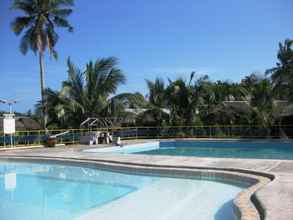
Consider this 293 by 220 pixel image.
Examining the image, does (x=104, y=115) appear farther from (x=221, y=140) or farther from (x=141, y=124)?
(x=221, y=140)

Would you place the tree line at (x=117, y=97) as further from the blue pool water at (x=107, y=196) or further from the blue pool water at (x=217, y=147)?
the blue pool water at (x=107, y=196)

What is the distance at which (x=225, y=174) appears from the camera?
31.9 ft

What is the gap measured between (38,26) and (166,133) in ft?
38.6

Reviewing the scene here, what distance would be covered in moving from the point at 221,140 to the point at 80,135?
9.16m

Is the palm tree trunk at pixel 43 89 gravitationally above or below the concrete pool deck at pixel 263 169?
above

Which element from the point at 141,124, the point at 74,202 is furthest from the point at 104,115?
the point at 74,202

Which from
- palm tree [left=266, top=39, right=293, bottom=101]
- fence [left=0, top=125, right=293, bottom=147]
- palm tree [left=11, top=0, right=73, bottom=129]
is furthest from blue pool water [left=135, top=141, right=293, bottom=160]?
palm tree [left=11, top=0, right=73, bottom=129]

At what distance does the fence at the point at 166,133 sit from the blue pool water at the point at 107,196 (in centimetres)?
949

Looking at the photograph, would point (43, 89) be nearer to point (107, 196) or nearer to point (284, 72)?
point (107, 196)

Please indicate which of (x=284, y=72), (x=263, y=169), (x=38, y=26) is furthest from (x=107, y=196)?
(x=284, y=72)

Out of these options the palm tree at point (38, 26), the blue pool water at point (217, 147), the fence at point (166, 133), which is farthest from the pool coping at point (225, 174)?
the palm tree at point (38, 26)

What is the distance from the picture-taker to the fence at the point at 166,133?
2158cm

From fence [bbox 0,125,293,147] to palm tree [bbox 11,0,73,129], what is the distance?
8.38ft

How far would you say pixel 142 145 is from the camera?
864 inches
